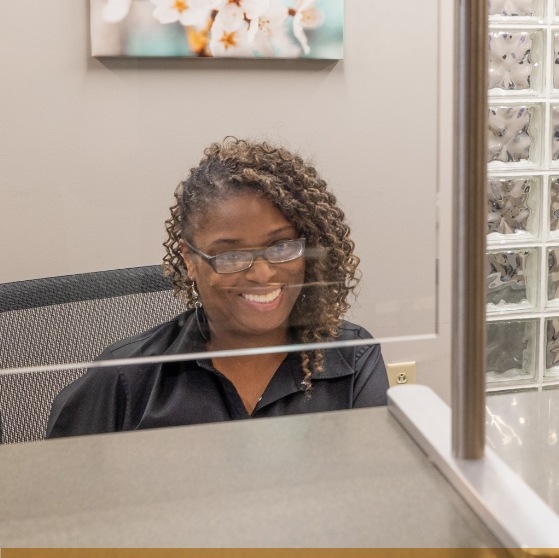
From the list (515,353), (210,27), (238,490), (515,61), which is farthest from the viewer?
(515,353)

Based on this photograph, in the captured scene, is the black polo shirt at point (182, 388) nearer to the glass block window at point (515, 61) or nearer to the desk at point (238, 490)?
the desk at point (238, 490)

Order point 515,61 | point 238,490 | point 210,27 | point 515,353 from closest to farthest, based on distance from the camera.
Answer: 1. point 238,490
2. point 210,27
3. point 515,61
4. point 515,353

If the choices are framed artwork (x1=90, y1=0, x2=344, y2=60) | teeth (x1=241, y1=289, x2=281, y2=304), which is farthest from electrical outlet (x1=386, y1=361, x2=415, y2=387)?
framed artwork (x1=90, y1=0, x2=344, y2=60)

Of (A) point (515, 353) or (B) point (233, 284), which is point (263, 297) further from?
(A) point (515, 353)

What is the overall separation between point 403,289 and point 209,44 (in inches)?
7.6

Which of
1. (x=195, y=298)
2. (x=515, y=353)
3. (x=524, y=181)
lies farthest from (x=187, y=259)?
(x=515, y=353)

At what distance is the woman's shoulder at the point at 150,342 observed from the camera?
46 centimetres

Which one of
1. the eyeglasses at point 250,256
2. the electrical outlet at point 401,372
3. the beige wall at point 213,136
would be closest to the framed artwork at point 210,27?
the beige wall at point 213,136

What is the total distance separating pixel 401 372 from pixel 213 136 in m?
0.21

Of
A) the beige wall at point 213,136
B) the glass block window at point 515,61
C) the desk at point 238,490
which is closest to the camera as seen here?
the desk at point 238,490

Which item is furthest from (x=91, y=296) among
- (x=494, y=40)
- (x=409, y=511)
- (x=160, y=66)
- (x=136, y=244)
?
(x=494, y=40)

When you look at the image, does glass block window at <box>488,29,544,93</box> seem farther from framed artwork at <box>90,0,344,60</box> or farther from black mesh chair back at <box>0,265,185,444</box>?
black mesh chair back at <box>0,265,185,444</box>

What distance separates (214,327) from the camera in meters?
0.46

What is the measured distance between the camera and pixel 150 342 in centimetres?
46
